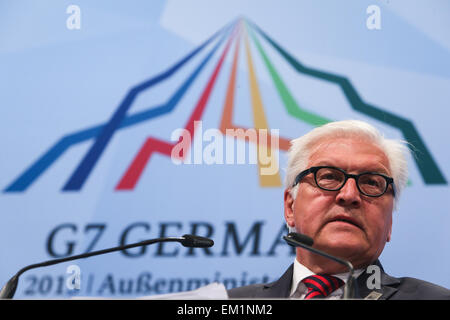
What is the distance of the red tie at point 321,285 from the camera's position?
70.9 inches

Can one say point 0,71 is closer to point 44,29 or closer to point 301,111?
point 44,29

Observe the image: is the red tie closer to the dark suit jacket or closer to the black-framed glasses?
the dark suit jacket

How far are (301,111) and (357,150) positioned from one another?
80 cm

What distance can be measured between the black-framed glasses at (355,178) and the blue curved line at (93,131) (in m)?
1.02

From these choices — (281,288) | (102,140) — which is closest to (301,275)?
(281,288)

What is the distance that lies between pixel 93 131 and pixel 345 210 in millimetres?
1401

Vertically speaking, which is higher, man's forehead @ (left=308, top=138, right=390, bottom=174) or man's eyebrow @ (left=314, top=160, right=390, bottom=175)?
man's forehead @ (left=308, top=138, right=390, bottom=174)

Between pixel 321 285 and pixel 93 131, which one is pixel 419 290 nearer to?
pixel 321 285

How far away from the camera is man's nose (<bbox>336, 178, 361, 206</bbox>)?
6.07ft

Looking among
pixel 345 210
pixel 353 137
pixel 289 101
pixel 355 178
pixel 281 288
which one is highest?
pixel 289 101

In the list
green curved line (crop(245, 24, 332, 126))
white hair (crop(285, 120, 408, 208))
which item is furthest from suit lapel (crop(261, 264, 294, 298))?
green curved line (crop(245, 24, 332, 126))

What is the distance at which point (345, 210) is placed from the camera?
186 cm

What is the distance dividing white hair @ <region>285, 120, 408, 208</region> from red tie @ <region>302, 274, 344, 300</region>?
331mm
